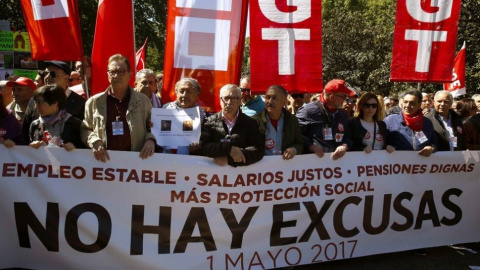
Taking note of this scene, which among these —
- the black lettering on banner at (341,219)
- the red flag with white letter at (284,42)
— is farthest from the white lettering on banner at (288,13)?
the black lettering on banner at (341,219)

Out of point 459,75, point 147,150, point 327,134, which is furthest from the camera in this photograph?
point 459,75

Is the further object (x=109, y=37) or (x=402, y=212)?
→ (x=109, y=37)

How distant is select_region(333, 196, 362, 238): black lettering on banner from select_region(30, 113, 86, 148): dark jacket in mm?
2486

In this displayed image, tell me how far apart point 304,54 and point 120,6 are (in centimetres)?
205

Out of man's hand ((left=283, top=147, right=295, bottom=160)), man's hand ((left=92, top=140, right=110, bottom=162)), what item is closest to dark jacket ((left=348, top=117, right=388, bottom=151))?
man's hand ((left=283, top=147, right=295, bottom=160))

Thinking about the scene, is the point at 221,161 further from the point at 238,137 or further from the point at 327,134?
the point at 327,134

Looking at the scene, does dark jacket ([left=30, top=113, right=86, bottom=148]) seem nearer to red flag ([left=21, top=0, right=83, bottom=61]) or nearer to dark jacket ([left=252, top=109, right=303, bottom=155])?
red flag ([left=21, top=0, right=83, bottom=61])

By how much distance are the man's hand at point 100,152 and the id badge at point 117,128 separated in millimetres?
155

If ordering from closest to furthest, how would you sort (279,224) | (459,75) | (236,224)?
(236,224), (279,224), (459,75)

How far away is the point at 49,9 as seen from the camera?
17.4ft

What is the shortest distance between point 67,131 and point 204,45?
173cm

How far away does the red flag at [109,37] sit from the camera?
17.5 feet

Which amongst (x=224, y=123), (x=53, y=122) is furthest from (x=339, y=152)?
(x=53, y=122)

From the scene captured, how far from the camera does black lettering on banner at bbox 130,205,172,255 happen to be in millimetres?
4207
